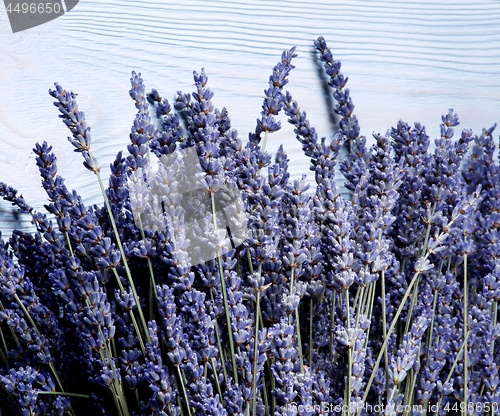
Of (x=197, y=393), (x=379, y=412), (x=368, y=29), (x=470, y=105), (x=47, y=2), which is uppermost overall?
(x=47, y=2)

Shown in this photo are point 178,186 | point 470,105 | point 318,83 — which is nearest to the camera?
point 178,186

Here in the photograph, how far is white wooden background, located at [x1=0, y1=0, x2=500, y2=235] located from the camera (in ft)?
3.44

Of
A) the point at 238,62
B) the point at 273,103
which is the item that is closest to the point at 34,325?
the point at 273,103

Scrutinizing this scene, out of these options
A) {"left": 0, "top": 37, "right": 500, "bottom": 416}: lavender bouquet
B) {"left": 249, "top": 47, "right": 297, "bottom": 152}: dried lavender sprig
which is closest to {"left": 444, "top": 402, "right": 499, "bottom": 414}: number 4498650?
{"left": 0, "top": 37, "right": 500, "bottom": 416}: lavender bouquet

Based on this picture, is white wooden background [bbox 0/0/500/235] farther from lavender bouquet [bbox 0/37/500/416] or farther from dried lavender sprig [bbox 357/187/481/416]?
dried lavender sprig [bbox 357/187/481/416]

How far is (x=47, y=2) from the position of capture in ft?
3.40

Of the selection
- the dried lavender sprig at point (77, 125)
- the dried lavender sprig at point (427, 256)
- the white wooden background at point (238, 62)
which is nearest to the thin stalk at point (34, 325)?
the dried lavender sprig at point (77, 125)

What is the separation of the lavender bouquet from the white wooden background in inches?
4.8

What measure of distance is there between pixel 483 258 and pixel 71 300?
663 millimetres

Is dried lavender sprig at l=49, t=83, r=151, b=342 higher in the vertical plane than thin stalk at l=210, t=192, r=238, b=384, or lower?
higher

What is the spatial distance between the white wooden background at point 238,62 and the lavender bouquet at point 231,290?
123 mm

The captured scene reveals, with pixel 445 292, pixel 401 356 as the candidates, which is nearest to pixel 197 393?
pixel 401 356

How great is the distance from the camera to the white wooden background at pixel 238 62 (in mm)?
1049

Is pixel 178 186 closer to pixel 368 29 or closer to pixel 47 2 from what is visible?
pixel 47 2
